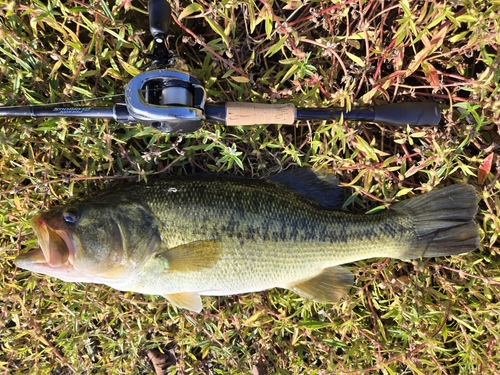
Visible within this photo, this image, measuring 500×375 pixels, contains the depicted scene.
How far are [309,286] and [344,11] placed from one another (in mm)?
1779

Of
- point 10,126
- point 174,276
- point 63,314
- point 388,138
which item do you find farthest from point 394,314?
point 10,126

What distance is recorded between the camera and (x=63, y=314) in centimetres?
256

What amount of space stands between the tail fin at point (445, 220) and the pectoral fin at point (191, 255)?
1281 millimetres

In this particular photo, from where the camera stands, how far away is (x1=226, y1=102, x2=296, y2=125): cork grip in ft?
6.97

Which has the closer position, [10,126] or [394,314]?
[10,126]

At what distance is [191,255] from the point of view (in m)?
2.11

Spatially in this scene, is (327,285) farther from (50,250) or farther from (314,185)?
(50,250)

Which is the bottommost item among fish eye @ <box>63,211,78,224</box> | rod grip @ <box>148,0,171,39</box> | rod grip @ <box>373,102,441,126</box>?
fish eye @ <box>63,211,78,224</box>

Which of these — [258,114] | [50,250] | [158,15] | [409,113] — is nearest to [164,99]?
[158,15]

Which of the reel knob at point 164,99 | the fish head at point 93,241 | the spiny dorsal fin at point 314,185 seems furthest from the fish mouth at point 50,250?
the spiny dorsal fin at point 314,185

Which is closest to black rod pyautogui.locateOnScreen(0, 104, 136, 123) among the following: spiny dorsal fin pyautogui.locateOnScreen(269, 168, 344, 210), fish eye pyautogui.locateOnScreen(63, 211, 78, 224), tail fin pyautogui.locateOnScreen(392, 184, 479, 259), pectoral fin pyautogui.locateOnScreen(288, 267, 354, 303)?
fish eye pyautogui.locateOnScreen(63, 211, 78, 224)

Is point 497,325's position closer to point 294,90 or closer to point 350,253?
point 350,253

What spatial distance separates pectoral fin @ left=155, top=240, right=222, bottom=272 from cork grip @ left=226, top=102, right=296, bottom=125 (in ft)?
2.40

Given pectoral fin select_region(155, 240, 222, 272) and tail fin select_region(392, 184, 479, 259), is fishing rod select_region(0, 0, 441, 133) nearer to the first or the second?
tail fin select_region(392, 184, 479, 259)
